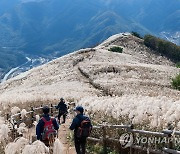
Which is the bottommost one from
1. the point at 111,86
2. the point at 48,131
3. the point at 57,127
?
the point at 48,131

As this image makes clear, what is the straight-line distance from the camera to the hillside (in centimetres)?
1423

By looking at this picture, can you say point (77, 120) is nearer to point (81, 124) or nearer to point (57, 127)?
point (81, 124)

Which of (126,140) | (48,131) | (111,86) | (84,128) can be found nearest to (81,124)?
(84,128)

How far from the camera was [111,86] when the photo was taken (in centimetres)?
4453

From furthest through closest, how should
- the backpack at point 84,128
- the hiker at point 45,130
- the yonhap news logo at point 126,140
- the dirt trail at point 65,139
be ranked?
the dirt trail at point 65,139, the yonhap news logo at point 126,140, the backpack at point 84,128, the hiker at point 45,130

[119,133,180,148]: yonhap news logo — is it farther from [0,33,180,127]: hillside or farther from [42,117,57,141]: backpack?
[42,117,57,141]: backpack

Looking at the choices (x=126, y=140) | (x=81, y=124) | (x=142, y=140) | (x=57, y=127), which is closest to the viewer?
(x=57, y=127)

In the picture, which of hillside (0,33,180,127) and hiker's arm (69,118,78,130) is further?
hillside (0,33,180,127)

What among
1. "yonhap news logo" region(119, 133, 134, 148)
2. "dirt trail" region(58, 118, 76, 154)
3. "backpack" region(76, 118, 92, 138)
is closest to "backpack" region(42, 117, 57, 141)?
"backpack" region(76, 118, 92, 138)

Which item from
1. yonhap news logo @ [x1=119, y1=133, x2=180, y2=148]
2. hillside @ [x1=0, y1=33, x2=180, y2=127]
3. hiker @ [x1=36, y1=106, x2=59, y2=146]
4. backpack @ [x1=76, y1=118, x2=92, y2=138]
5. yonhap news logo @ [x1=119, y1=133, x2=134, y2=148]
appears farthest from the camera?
hillside @ [x1=0, y1=33, x2=180, y2=127]

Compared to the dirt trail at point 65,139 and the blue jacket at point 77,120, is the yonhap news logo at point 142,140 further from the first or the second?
the dirt trail at point 65,139

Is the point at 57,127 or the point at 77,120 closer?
the point at 57,127

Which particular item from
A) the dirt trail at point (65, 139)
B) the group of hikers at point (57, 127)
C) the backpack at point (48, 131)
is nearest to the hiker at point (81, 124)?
the group of hikers at point (57, 127)

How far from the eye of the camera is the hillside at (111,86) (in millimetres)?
14228
